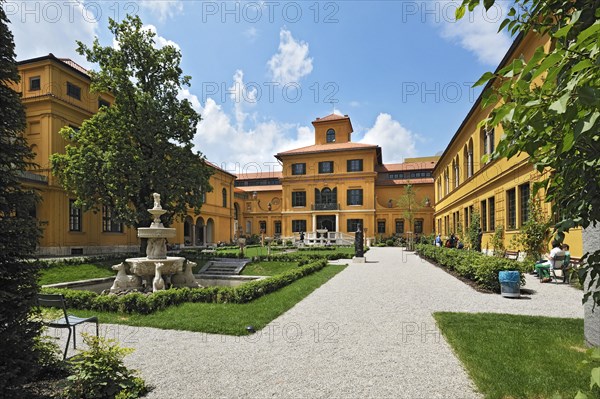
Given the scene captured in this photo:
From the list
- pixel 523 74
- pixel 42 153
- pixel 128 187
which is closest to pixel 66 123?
pixel 42 153

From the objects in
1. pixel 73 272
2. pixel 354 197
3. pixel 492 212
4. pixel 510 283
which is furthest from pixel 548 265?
pixel 354 197

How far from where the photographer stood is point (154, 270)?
1118 centimetres

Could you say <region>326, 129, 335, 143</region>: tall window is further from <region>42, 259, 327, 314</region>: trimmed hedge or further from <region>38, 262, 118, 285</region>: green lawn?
<region>42, 259, 327, 314</region>: trimmed hedge

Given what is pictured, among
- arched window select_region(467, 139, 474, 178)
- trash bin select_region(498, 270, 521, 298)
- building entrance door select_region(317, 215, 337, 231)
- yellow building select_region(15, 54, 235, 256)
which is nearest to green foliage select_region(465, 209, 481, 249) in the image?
arched window select_region(467, 139, 474, 178)

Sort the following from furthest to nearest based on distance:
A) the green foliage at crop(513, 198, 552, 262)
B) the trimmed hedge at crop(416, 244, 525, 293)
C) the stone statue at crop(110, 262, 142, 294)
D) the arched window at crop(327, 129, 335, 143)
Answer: the arched window at crop(327, 129, 335, 143) < the green foliage at crop(513, 198, 552, 262) < the stone statue at crop(110, 262, 142, 294) < the trimmed hedge at crop(416, 244, 525, 293)

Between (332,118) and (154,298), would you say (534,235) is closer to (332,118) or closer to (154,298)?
(154,298)

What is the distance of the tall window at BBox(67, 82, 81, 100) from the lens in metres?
24.0

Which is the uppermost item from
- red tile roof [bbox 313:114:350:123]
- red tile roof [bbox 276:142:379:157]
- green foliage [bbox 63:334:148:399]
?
red tile roof [bbox 313:114:350:123]

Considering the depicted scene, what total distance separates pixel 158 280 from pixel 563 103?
11435 millimetres

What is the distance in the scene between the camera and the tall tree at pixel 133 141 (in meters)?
16.8

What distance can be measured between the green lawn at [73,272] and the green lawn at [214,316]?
715 centimetres

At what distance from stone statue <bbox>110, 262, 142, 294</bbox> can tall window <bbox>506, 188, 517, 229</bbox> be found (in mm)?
17045

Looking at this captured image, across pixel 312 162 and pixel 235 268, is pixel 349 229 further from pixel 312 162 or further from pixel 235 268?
pixel 235 268

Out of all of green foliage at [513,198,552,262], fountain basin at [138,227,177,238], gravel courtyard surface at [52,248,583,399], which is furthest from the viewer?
green foliage at [513,198,552,262]
